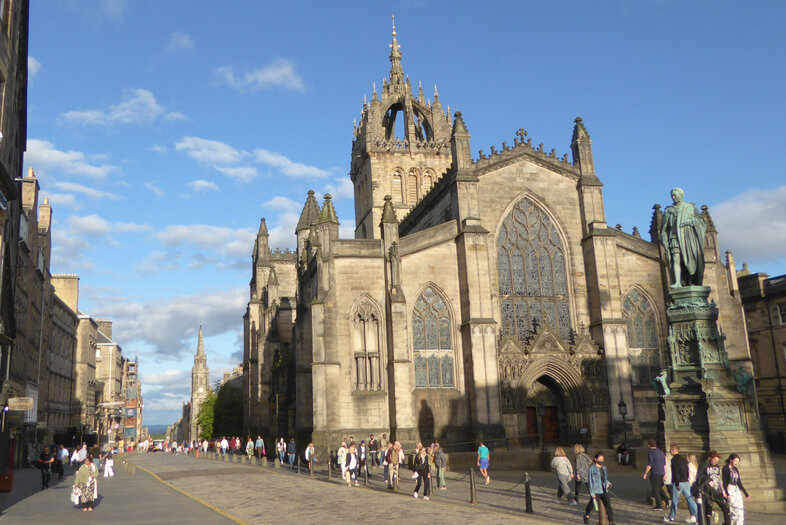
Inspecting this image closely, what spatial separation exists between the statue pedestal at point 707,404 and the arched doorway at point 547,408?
17988mm

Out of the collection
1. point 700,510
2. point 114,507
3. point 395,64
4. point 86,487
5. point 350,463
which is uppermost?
point 395,64

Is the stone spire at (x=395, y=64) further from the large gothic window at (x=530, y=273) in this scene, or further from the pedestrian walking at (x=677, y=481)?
the pedestrian walking at (x=677, y=481)

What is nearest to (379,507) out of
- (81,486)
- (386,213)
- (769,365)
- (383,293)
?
(81,486)

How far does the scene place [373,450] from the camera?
1150 inches

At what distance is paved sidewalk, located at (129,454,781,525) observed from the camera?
15.0 metres

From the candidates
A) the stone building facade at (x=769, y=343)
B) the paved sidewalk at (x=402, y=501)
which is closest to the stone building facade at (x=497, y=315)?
the paved sidewalk at (x=402, y=501)

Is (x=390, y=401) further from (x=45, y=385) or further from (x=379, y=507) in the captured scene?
(x=45, y=385)

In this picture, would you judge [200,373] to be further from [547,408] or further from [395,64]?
[547,408]

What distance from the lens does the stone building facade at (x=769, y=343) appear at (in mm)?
44719

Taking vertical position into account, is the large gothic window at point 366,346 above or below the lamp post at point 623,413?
above

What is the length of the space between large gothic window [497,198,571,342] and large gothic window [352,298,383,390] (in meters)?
6.54

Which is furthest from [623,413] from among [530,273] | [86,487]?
[86,487]

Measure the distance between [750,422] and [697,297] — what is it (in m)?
2.93

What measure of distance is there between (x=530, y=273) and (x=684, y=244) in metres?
19.0
